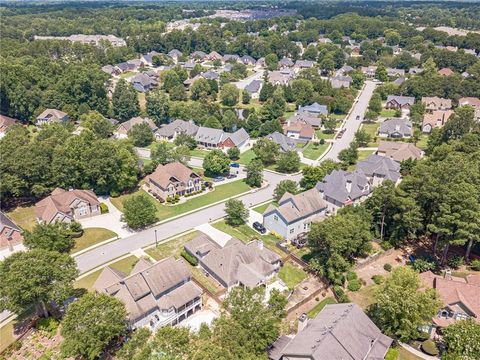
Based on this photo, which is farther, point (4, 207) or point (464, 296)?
point (4, 207)

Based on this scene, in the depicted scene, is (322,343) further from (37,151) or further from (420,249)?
(37,151)

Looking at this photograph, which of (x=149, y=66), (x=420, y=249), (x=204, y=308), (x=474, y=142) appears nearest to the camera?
(x=204, y=308)

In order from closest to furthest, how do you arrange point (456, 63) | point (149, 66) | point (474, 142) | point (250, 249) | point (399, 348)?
point (399, 348) → point (250, 249) → point (474, 142) → point (456, 63) → point (149, 66)

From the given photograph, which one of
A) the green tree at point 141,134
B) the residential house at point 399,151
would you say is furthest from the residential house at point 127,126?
the residential house at point 399,151

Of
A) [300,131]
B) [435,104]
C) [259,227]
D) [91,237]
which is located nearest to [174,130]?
[300,131]

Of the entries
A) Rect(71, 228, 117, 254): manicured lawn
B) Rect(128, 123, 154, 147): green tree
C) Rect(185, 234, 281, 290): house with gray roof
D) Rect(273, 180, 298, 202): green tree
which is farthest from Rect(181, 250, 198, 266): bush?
Rect(128, 123, 154, 147): green tree

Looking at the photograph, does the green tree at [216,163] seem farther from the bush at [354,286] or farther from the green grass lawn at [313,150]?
the bush at [354,286]

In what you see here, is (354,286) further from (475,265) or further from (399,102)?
(399,102)

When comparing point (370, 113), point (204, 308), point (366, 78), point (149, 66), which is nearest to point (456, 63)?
point (366, 78)
